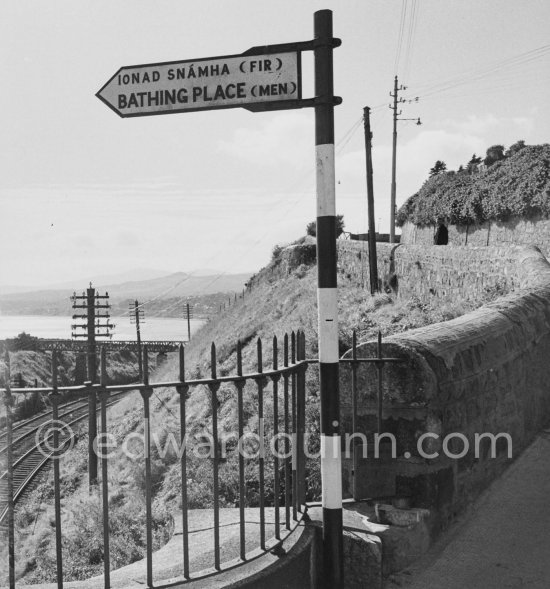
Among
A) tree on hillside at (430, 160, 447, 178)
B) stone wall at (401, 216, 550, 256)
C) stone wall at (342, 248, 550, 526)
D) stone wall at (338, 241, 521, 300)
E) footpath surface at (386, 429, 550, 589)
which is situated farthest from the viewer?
tree on hillside at (430, 160, 447, 178)

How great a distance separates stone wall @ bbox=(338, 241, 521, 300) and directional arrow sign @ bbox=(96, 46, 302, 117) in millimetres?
8456

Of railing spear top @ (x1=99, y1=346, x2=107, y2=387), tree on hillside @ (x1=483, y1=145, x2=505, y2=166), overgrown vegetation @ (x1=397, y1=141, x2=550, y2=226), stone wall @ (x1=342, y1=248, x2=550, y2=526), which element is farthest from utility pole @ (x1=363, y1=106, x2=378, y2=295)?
railing spear top @ (x1=99, y1=346, x2=107, y2=387)

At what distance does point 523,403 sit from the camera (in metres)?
5.41

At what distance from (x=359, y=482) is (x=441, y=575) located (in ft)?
2.20

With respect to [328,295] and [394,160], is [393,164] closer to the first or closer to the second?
[394,160]

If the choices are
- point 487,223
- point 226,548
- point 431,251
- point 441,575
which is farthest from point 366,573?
point 487,223

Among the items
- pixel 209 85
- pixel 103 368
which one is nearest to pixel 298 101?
pixel 209 85

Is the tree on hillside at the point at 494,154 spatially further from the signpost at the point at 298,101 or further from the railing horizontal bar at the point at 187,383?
the signpost at the point at 298,101

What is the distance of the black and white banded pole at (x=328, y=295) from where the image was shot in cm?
319

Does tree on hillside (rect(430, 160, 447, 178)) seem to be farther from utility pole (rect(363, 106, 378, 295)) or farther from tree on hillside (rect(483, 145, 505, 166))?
utility pole (rect(363, 106, 378, 295))

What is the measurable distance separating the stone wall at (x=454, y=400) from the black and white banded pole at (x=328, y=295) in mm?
557

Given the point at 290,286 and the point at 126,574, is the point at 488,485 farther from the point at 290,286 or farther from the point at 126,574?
the point at 290,286

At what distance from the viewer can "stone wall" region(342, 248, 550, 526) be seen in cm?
375

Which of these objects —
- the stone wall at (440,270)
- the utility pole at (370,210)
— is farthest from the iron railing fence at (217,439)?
the utility pole at (370,210)
